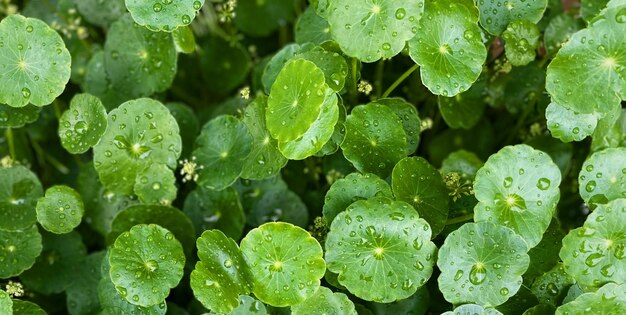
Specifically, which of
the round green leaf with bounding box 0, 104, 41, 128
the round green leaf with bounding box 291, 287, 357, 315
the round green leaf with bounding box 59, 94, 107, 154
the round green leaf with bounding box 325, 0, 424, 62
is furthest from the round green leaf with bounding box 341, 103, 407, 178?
the round green leaf with bounding box 0, 104, 41, 128

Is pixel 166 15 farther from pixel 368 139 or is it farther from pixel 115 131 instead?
pixel 368 139

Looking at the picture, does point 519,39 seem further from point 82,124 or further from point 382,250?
point 82,124

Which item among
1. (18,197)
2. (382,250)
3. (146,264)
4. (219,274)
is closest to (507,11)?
(382,250)

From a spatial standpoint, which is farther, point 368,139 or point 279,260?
point 368,139

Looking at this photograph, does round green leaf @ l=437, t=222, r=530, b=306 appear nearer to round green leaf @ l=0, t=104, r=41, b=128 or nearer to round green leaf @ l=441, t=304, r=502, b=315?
round green leaf @ l=441, t=304, r=502, b=315

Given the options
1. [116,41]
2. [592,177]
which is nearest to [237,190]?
[116,41]

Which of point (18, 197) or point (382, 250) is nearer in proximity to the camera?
point (382, 250)
